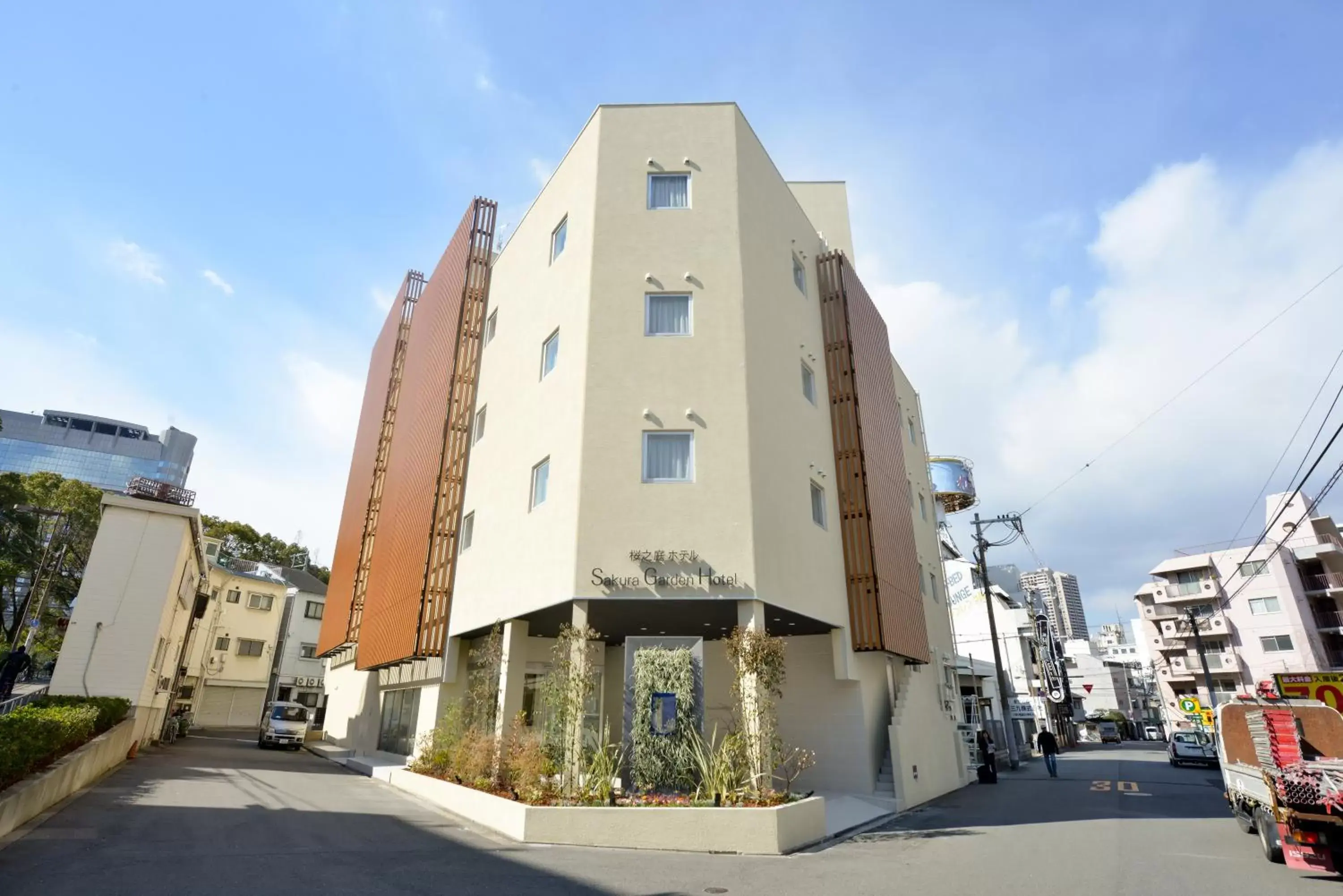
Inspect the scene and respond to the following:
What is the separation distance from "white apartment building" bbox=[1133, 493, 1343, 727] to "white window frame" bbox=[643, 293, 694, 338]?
51.7 meters

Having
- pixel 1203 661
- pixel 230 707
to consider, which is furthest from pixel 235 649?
pixel 1203 661

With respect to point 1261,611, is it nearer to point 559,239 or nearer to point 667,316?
point 667,316

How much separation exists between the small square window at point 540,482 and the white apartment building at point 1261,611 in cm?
5371

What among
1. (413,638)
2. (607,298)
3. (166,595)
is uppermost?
(607,298)

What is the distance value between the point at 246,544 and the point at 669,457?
68.1m

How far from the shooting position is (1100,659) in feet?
313

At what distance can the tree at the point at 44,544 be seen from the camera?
38375 millimetres

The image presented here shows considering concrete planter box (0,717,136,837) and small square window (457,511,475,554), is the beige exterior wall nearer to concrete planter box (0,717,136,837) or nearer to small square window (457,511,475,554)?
small square window (457,511,475,554)

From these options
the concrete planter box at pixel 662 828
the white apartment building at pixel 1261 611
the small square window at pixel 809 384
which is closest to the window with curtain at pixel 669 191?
the small square window at pixel 809 384

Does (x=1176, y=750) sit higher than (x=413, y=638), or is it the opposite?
(x=413, y=638)

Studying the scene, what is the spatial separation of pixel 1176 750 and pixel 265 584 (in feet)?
211

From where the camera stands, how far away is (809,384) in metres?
20.8

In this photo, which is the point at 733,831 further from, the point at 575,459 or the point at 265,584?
the point at 265,584

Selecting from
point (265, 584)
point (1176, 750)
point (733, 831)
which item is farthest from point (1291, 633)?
point (265, 584)
